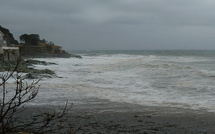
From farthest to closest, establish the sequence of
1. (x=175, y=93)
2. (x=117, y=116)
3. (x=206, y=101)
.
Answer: (x=175, y=93) → (x=206, y=101) → (x=117, y=116)

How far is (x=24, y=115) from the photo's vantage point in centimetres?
694

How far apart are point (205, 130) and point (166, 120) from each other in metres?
1.09

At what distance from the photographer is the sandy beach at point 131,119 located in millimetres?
5673

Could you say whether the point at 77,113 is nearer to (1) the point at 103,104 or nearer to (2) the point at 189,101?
(1) the point at 103,104

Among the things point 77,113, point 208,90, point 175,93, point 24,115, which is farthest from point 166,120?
point 208,90

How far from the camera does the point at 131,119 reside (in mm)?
6676

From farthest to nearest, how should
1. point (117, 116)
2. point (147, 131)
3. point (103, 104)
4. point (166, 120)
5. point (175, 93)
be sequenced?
point (175, 93), point (103, 104), point (117, 116), point (166, 120), point (147, 131)

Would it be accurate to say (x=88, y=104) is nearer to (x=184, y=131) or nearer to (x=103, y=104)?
(x=103, y=104)

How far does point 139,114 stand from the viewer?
23.8 feet

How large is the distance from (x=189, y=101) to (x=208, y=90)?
2.80 m

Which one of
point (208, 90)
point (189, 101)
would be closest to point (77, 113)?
point (189, 101)

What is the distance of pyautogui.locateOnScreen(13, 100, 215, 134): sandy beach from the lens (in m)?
5.67

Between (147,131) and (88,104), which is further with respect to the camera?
(88,104)

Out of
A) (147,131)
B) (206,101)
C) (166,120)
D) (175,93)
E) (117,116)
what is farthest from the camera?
(175,93)
